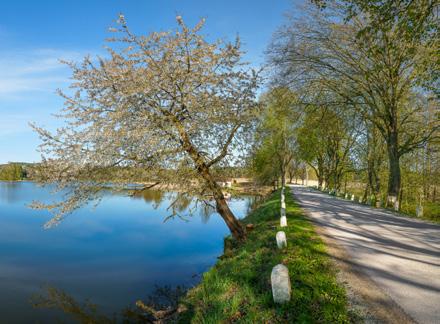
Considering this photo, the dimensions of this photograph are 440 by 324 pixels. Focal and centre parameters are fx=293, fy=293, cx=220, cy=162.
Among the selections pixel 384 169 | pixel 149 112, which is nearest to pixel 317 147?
pixel 384 169

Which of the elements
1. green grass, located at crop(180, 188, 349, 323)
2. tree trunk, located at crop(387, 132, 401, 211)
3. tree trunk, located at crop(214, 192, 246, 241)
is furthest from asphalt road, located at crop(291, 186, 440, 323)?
tree trunk, located at crop(387, 132, 401, 211)

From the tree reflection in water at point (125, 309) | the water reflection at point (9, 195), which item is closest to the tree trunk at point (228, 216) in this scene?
the tree reflection in water at point (125, 309)

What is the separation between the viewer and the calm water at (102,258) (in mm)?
11273

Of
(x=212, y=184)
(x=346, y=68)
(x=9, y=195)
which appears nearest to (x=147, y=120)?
(x=212, y=184)

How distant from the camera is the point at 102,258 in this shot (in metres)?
16.6

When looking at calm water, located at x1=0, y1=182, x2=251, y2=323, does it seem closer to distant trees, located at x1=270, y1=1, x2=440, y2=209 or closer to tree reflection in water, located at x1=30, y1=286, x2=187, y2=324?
tree reflection in water, located at x1=30, y1=286, x2=187, y2=324

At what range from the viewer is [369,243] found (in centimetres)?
846

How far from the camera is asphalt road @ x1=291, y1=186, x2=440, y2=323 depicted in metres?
4.75

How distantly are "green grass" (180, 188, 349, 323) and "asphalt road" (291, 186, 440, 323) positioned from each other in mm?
851

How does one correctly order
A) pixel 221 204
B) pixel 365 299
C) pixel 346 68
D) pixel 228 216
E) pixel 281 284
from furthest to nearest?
1. pixel 346 68
2. pixel 228 216
3. pixel 221 204
4. pixel 281 284
5. pixel 365 299

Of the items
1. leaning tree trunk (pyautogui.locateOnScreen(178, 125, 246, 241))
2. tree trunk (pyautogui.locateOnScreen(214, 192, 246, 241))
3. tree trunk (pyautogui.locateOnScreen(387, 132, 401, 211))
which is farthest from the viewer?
tree trunk (pyautogui.locateOnScreen(387, 132, 401, 211))

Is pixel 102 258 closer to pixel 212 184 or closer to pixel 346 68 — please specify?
pixel 212 184

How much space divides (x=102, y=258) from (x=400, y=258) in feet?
49.0

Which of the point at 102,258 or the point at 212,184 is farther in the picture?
the point at 102,258
